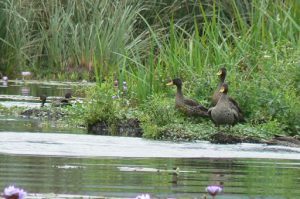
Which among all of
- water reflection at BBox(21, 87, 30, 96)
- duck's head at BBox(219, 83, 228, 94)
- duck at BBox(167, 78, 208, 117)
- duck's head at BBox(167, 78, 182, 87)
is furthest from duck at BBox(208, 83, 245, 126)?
water reflection at BBox(21, 87, 30, 96)

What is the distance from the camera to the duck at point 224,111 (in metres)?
15.0

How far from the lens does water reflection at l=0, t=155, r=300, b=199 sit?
8.84 meters

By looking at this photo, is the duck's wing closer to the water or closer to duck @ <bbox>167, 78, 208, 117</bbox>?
duck @ <bbox>167, 78, 208, 117</bbox>

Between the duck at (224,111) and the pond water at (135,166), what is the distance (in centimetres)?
65

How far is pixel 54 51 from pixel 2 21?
1.50 m

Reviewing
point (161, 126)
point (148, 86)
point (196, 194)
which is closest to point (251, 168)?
point (196, 194)

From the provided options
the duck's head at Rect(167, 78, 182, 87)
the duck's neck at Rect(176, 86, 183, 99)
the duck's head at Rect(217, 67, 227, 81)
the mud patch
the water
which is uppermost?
the duck's head at Rect(217, 67, 227, 81)

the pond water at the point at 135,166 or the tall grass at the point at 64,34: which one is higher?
the tall grass at the point at 64,34

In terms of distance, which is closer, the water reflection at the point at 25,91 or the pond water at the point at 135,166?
the pond water at the point at 135,166

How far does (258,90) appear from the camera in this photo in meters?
A: 16.2

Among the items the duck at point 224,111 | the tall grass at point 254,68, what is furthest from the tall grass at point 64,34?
the duck at point 224,111

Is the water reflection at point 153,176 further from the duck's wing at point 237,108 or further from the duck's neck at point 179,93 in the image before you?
the duck's neck at point 179,93

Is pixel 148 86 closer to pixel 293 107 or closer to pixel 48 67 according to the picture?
pixel 293 107

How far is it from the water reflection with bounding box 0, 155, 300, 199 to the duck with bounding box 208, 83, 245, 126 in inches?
106
